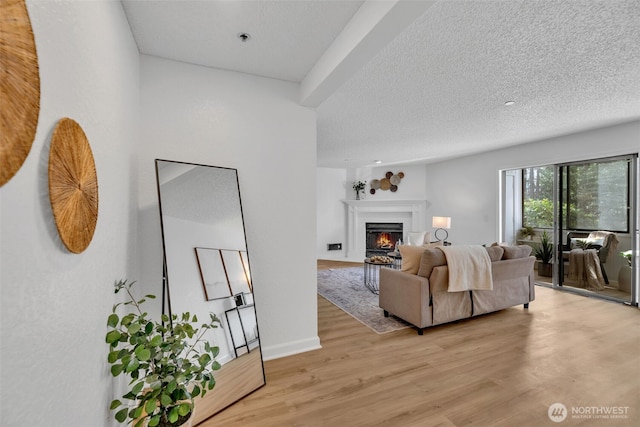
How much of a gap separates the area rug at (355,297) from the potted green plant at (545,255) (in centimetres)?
346

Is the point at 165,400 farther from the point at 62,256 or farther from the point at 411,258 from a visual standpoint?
the point at 411,258

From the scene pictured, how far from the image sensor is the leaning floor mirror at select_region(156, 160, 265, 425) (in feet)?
6.05

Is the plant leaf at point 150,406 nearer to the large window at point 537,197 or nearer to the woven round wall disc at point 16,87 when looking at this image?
the woven round wall disc at point 16,87

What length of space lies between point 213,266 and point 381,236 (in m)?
6.12

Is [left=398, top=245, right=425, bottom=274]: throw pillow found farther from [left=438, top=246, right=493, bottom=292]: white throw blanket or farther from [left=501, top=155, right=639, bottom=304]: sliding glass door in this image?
[left=501, top=155, right=639, bottom=304]: sliding glass door

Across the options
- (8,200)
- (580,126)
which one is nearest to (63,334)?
(8,200)

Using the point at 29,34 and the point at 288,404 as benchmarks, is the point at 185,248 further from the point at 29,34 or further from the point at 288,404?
the point at 29,34

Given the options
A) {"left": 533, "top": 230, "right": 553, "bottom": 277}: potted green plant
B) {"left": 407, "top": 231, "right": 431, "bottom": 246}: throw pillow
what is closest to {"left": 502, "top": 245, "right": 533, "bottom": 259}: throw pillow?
{"left": 533, "top": 230, "right": 553, "bottom": 277}: potted green plant

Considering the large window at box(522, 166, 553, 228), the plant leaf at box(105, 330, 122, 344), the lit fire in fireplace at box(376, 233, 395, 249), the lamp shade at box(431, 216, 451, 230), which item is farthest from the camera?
the lit fire in fireplace at box(376, 233, 395, 249)

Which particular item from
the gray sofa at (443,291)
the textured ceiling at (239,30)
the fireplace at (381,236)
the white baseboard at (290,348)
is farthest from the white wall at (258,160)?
the fireplace at (381,236)

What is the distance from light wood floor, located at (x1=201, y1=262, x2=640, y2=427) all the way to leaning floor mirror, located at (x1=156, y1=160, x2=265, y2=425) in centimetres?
17

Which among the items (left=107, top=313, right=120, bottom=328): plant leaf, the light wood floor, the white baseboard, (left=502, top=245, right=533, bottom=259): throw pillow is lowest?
the light wood floor

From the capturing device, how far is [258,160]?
2.43 m

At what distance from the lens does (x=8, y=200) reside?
642 mm
